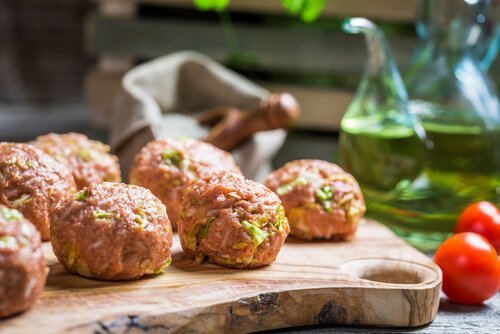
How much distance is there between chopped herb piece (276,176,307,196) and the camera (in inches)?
86.7

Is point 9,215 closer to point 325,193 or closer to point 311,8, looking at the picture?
point 325,193

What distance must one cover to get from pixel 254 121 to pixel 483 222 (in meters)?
0.95

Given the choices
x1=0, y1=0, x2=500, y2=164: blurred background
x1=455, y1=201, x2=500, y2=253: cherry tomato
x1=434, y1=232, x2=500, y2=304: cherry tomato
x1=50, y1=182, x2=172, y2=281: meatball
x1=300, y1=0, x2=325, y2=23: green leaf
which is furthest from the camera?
x1=0, y1=0, x2=500, y2=164: blurred background

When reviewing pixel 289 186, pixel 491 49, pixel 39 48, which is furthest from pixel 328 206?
pixel 39 48

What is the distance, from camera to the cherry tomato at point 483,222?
94.2 inches

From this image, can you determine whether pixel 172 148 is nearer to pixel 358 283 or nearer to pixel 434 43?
pixel 358 283

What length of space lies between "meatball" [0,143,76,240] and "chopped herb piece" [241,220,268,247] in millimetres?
471

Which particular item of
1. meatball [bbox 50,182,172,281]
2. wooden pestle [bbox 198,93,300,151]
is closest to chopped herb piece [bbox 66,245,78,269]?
meatball [bbox 50,182,172,281]

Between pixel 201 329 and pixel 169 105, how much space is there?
204 cm

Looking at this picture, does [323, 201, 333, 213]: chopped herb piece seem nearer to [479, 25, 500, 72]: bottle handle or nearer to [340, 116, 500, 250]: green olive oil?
[340, 116, 500, 250]: green olive oil

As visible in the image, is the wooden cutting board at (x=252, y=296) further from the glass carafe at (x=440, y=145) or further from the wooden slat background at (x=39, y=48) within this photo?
the wooden slat background at (x=39, y=48)

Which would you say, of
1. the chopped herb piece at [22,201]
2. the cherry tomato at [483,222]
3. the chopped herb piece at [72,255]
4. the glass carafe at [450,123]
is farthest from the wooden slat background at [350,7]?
the chopped herb piece at [72,255]

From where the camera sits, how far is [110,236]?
5.61ft

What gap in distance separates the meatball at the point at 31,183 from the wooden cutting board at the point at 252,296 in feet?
0.34
